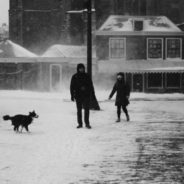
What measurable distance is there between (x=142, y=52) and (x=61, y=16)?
12.4m

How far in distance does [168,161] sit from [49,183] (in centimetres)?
268

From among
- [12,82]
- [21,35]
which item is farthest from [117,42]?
[21,35]

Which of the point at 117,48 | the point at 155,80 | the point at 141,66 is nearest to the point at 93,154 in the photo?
the point at 141,66

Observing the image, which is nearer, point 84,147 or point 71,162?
point 71,162

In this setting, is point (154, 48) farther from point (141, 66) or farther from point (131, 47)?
point (141, 66)

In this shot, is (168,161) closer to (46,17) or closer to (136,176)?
(136,176)

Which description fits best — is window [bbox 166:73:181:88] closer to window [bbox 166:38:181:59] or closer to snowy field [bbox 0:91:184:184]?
window [bbox 166:38:181:59]

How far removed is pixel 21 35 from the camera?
5491cm

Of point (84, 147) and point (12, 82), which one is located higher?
point (84, 147)

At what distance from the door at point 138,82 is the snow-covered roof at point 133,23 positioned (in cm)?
366

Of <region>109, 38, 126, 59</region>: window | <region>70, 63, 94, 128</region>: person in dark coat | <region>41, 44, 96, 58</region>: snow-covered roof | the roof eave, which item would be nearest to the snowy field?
<region>70, 63, 94, 128</region>: person in dark coat

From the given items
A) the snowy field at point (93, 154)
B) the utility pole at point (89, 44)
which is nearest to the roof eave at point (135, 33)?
the utility pole at point (89, 44)

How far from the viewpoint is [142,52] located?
44000mm

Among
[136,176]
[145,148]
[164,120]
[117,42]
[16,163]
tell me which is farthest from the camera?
[117,42]
